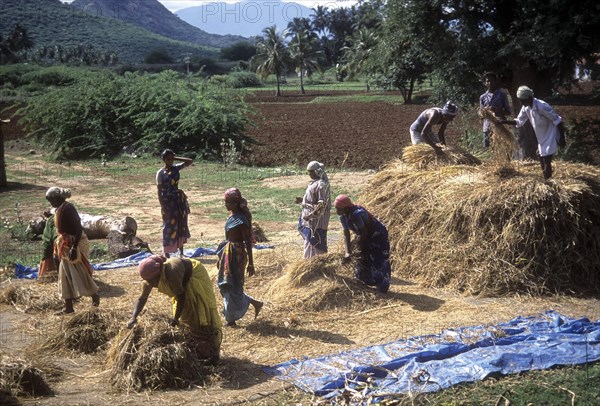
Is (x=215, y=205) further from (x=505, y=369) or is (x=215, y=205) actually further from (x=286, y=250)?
(x=505, y=369)

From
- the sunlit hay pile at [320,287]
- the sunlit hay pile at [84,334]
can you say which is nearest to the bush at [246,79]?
the sunlit hay pile at [320,287]

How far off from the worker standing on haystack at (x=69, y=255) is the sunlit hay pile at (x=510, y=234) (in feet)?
12.4

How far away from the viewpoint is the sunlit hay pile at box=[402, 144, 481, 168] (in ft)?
31.4

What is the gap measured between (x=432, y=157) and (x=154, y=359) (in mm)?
5538

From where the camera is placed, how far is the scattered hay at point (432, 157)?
957 centimetres

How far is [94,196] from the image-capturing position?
1582 centimetres

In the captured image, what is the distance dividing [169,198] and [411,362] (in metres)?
4.74

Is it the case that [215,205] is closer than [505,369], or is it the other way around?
[505,369]

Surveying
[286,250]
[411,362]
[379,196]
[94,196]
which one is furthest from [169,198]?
[94,196]

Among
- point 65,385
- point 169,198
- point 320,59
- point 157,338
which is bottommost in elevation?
point 65,385

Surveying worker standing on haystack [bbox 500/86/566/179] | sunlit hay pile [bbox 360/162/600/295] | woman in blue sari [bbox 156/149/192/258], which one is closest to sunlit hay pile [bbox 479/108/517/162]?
sunlit hay pile [bbox 360/162/600/295]

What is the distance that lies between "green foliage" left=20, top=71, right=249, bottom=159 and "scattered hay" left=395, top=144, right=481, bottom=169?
12897 mm

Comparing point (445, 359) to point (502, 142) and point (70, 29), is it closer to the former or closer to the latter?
point (502, 142)

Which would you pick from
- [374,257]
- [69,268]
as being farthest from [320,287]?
[69,268]
